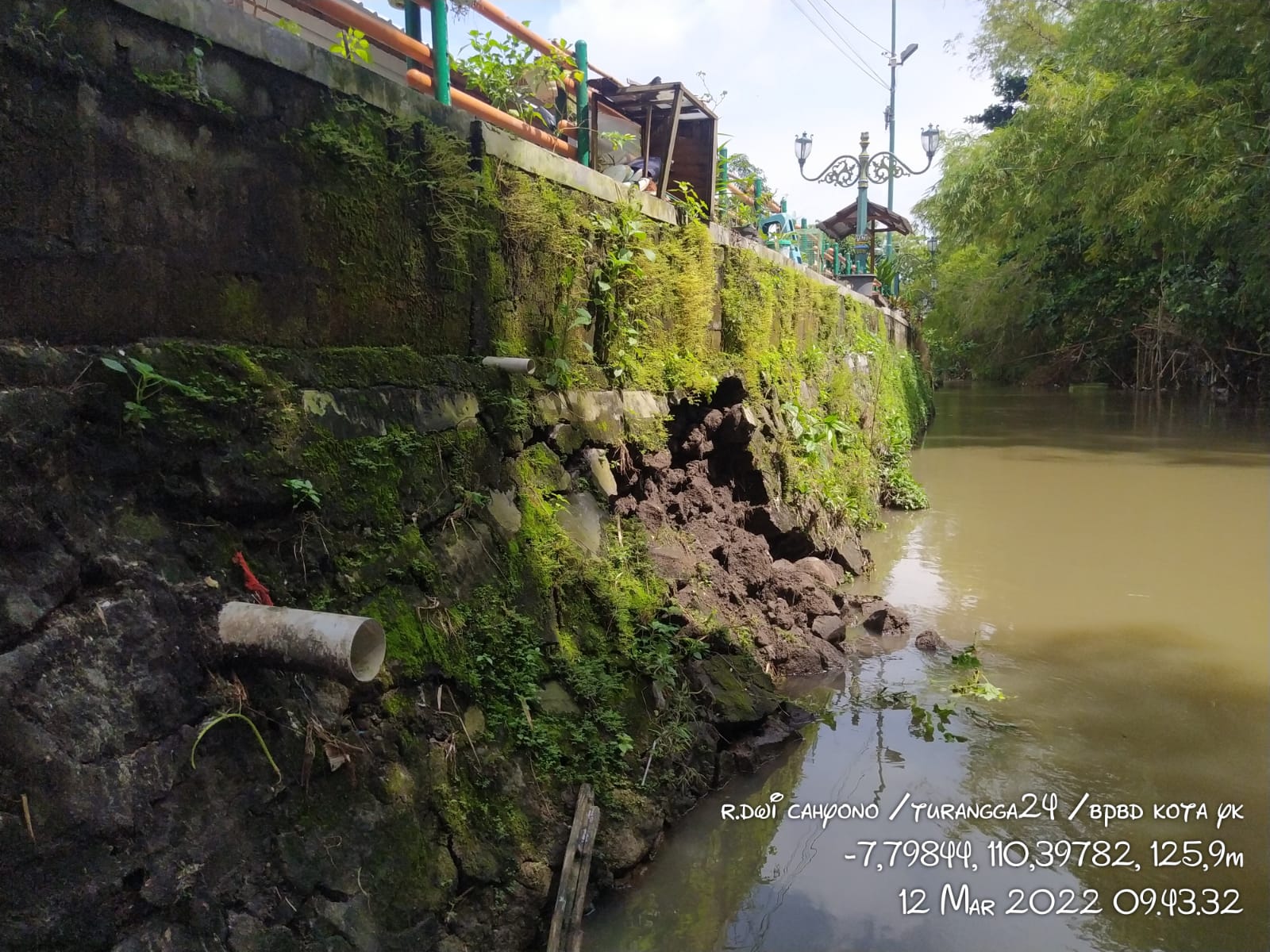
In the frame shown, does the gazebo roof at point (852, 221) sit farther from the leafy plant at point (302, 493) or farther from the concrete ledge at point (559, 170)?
the leafy plant at point (302, 493)

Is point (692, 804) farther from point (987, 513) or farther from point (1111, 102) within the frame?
point (1111, 102)

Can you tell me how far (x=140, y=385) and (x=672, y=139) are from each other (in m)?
4.49

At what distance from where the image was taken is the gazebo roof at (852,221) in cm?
1777

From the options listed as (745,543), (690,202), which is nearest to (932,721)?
(745,543)

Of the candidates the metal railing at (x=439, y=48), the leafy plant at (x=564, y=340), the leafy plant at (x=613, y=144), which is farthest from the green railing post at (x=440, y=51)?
the leafy plant at (x=613, y=144)

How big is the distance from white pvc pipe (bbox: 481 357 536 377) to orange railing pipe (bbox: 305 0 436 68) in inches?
54.8

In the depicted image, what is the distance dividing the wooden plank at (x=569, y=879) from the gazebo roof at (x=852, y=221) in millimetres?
15999

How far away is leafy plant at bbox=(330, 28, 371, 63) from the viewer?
356 cm

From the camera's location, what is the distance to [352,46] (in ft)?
11.8

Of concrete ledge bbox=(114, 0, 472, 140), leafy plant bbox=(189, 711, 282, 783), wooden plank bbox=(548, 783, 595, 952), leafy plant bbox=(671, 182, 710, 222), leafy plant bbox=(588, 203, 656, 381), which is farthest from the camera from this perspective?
leafy plant bbox=(671, 182, 710, 222)

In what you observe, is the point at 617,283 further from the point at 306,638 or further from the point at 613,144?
the point at 306,638

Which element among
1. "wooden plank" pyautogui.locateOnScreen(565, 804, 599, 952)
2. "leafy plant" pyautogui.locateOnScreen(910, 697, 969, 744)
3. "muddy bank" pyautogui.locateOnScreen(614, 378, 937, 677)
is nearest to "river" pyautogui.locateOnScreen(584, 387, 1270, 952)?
"leafy plant" pyautogui.locateOnScreen(910, 697, 969, 744)

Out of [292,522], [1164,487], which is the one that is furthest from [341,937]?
[1164,487]

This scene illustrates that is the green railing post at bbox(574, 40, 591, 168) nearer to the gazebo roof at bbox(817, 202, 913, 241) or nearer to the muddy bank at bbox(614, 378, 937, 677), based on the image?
the muddy bank at bbox(614, 378, 937, 677)
